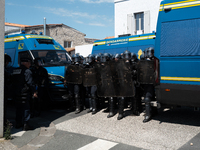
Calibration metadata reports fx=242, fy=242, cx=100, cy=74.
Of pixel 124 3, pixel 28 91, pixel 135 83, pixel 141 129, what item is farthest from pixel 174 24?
pixel 124 3

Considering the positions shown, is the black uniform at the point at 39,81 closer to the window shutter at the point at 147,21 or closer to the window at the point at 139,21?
the window shutter at the point at 147,21

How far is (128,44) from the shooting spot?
11352mm

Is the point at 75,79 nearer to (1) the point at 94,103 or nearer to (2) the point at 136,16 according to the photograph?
(1) the point at 94,103

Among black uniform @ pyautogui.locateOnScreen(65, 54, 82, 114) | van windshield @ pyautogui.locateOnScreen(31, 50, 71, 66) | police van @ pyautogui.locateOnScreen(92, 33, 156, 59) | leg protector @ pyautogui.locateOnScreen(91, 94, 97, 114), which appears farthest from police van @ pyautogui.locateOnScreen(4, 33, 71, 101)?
police van @ pyautogui.locateOnScreen(92, 33, 156, 59)

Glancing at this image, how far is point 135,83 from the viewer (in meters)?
6.84

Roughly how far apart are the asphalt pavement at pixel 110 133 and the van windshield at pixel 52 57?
238 centimetres

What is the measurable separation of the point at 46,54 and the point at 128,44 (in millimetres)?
3984

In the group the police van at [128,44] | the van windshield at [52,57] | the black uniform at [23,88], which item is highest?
the police van at [128,44]

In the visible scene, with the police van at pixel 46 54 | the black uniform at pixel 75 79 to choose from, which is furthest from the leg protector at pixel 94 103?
the police van at pixel 46 54

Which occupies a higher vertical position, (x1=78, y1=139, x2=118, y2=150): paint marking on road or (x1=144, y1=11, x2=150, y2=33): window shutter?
(x1=144, y1=11, x2=150, y2=33): window shutter

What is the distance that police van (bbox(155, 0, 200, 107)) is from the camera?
537cm

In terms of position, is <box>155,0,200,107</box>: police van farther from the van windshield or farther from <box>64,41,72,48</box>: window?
<box>64,41,72,48</box>: window

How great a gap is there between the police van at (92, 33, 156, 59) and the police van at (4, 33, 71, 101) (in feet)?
9.87

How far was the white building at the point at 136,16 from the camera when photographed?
61.8 feet
